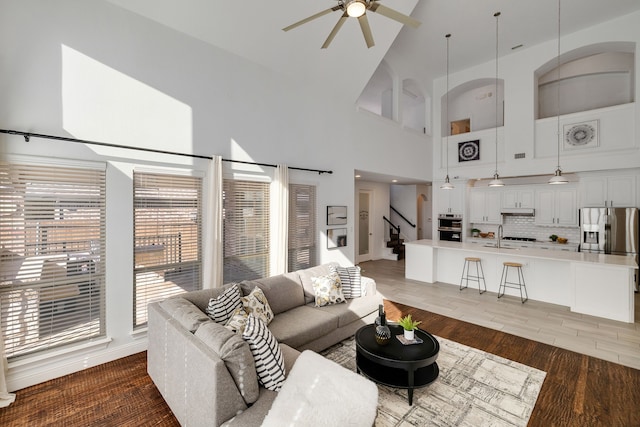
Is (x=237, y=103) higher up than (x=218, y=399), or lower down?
higher up

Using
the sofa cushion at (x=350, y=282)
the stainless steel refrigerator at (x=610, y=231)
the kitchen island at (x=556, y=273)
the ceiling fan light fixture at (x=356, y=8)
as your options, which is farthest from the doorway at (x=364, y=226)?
the ceiling fan light fixture at (x=356, y=8)

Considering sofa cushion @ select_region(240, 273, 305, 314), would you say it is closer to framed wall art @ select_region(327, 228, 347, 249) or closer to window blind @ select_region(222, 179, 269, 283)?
window blind @ select_region(222, 179, 269, 283)

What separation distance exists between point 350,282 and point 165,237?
2537mm

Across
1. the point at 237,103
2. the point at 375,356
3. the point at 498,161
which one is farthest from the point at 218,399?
the point at 498,161

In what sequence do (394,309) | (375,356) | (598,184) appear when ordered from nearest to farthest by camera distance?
(375,356)
(394,309)
(598,184)

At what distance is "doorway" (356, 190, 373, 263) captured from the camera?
9047 mm

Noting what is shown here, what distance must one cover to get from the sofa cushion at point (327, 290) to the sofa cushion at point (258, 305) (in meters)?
0.76

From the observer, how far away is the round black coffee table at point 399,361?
2406mm

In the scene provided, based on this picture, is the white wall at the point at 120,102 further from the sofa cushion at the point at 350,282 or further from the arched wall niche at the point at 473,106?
the arched wall niche at the point at 473,106

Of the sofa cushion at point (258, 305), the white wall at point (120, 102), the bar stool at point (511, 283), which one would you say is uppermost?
the white wall at point (120, 102)

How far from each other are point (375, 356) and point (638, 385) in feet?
8.70

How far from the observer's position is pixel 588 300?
14.6 ft

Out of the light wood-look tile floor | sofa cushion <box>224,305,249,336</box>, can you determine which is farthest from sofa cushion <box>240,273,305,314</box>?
the light wood-look tile floor

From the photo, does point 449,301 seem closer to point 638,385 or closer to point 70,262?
point 638,385
